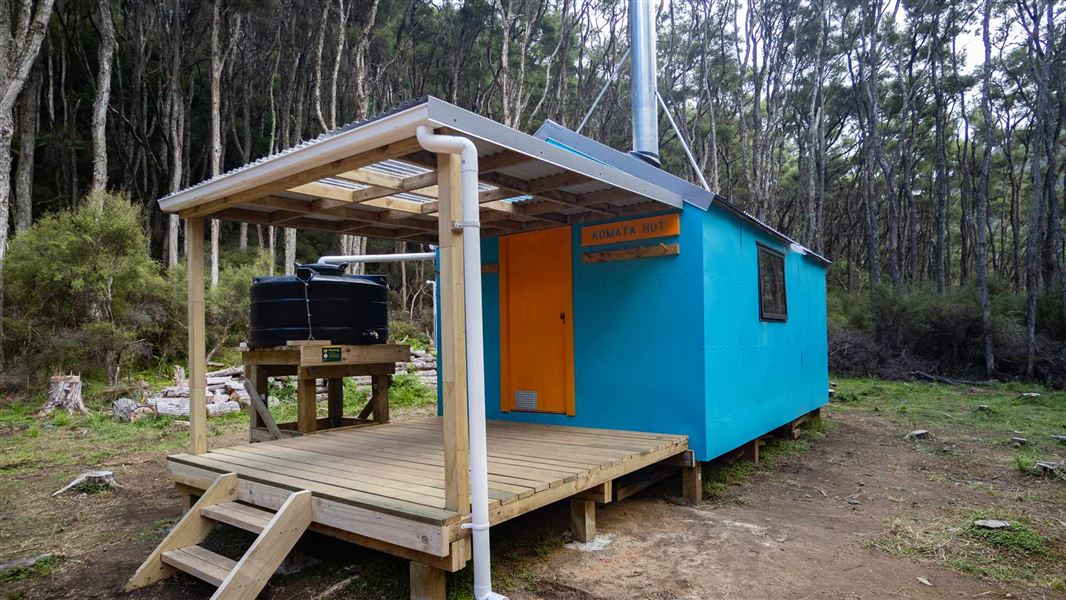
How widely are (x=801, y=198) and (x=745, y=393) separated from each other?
887 inches

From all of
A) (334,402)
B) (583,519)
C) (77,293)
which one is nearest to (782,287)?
(583,519)

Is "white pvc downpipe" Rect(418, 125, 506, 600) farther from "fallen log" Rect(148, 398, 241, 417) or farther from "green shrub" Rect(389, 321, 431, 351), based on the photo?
"green shrub" Rect(389, 321, 431, 351)

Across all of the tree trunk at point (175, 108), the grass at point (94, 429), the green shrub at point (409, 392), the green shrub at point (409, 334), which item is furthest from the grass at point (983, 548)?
the tree trunk at point (175, 108)

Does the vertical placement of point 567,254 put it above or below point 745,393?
above

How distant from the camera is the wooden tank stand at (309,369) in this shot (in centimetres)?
473

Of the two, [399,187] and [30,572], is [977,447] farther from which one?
[30,572]

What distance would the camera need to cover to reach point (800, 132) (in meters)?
23.6

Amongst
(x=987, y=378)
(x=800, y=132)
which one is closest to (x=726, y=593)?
(x=987, y=378)

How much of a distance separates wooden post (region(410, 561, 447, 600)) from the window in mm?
4270

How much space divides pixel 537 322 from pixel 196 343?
2696mm

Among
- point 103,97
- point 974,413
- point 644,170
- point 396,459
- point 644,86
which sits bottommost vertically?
point 974,413

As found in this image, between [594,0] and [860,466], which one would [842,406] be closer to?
[860,466]

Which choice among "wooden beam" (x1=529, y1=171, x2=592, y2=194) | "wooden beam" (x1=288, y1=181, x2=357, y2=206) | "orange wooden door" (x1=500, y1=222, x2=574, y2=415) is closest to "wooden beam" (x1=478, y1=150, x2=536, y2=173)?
"wooden beam" (x1=529, y1=171, x2=592, y2=194)

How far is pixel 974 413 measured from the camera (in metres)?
8.70
